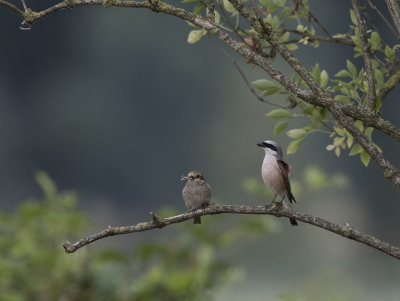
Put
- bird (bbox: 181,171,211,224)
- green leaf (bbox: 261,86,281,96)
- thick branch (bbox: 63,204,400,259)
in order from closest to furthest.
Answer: thick branch (bbox: 63,204,400,259) → green leaf (bbox: 261,86,281,96) → bird (bbox: 181,171,211,224)

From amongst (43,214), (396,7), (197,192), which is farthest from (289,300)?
(43,214)

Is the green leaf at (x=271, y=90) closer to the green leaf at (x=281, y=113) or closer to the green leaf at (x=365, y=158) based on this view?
the green leaf at (x=281, y=113)

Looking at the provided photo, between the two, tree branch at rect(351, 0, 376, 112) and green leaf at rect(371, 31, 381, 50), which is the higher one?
green leaf at rect(371, 31, 381, 50)

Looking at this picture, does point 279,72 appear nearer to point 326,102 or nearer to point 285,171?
point 326,102

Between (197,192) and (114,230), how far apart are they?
112 centimetres

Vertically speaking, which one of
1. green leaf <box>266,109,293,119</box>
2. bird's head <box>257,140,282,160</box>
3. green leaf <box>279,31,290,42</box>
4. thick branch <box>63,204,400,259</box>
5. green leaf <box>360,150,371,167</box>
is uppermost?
green leaf <box>279,31,290,42</box>

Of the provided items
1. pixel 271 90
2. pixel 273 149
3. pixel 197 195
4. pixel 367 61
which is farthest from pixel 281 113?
pixel 197 195

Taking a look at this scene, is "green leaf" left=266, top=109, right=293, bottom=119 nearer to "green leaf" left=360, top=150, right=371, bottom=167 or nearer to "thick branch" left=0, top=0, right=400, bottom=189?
"thick branch" left=0, top=0, right=400, bottom=189

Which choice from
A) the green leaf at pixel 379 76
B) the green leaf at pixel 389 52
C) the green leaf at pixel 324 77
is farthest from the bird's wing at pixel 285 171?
the green leaf at pixel 389 52

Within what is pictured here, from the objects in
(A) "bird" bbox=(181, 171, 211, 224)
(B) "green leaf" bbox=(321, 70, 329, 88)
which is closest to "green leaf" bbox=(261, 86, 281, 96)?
(B) "green leaf" bbox=(321, 70, 329, 88)

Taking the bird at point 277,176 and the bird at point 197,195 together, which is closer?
the bird at point 277,176

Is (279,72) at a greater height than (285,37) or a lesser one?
lesser

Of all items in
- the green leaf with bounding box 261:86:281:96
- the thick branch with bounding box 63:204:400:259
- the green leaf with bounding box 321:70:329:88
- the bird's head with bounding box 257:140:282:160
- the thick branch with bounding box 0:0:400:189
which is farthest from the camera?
the bird's head with bounding box 257:140:282:160

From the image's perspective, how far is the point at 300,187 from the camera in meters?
3.55
